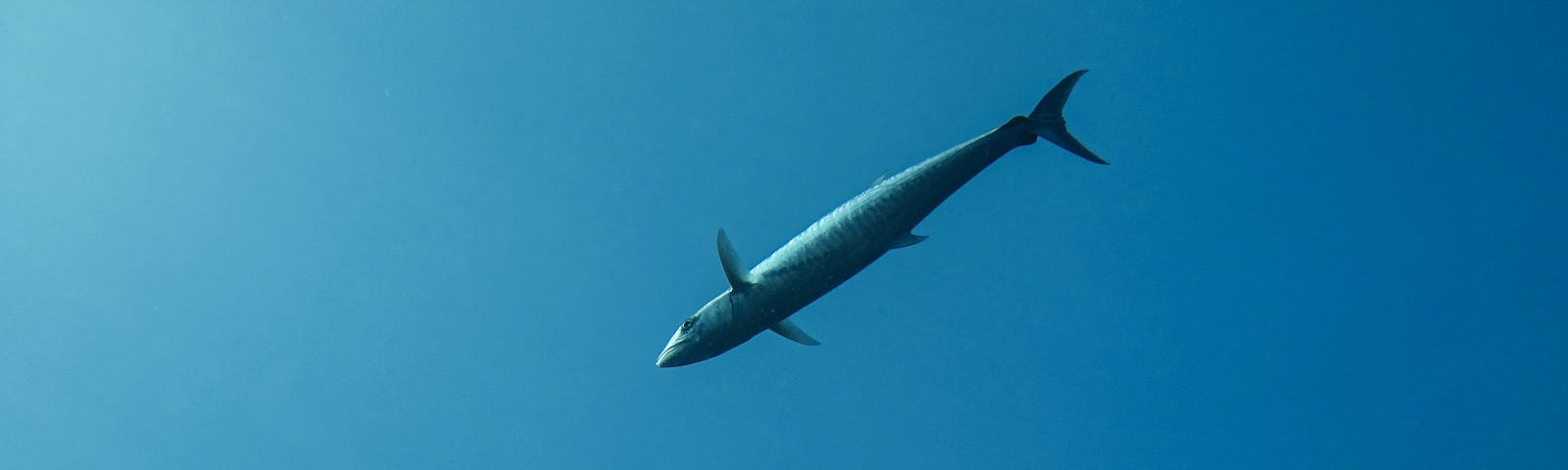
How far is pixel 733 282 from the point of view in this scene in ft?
11.7

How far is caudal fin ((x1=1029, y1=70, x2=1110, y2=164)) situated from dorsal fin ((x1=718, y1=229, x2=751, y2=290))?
1.18 m

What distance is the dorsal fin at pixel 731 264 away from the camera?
3.51 metres

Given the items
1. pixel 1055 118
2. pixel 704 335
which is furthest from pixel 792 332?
pixel 1055 118

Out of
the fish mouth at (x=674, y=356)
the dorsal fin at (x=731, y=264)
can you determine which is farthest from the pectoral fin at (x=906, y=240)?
the fish mouth at (x=674, y=356)

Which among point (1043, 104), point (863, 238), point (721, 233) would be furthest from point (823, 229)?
point (1043, 104)

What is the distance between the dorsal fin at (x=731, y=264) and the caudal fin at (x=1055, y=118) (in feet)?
3.87

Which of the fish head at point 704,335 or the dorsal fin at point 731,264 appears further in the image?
the fish head at point 704,335

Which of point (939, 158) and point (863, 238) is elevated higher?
point (939, 158)

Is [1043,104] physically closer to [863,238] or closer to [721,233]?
[863,238]

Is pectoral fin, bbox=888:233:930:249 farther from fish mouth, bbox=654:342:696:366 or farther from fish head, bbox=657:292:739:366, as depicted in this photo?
fish mouth, bbox=654:342:696:366

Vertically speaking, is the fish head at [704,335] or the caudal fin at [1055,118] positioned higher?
the caudal fin at [1055,118]

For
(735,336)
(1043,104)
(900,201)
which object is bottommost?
(735,336)

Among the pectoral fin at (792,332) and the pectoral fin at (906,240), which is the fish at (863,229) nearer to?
the pectoral fin at (906,240)

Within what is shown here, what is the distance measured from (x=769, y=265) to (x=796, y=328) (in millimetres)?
423
